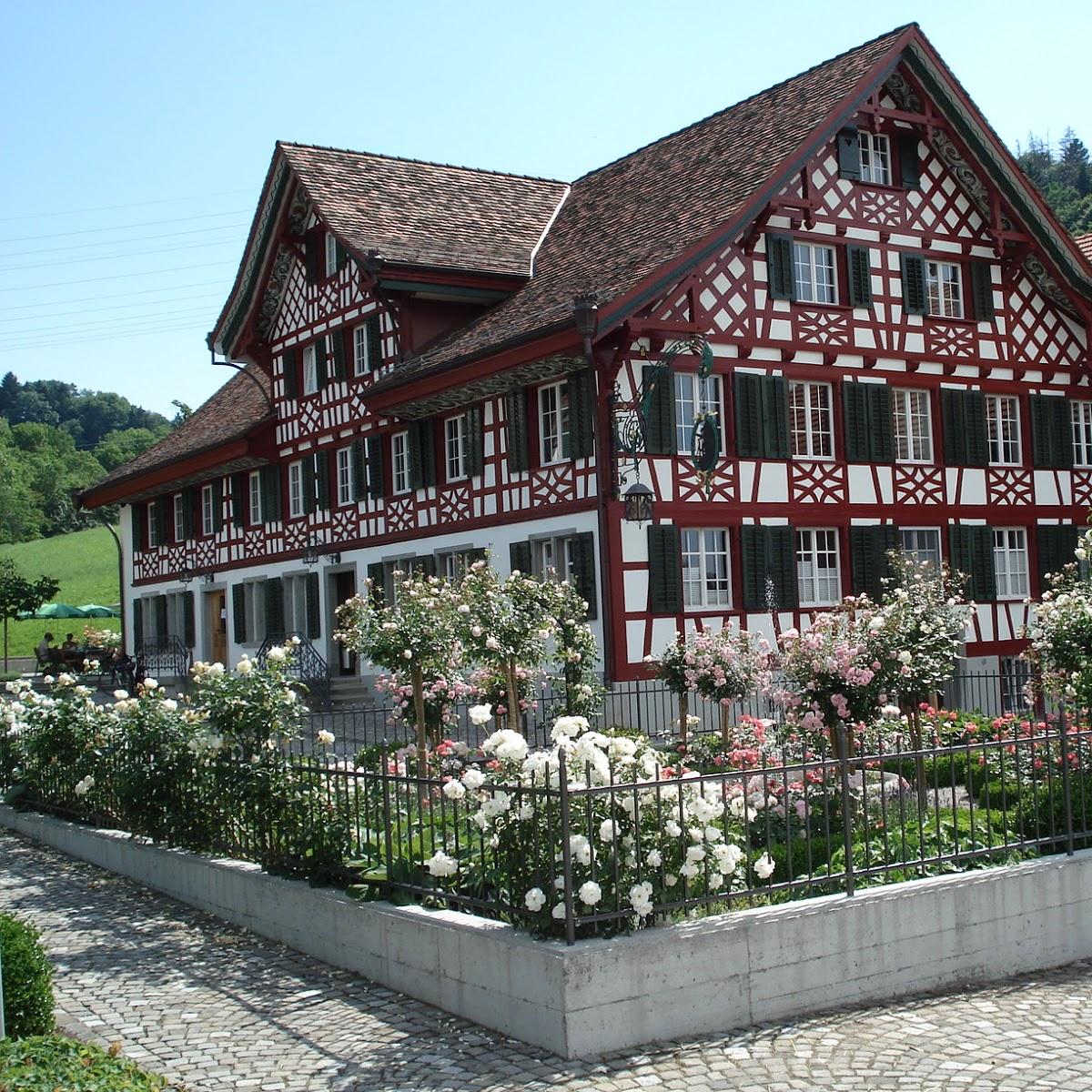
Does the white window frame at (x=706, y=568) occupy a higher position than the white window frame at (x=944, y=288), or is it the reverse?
the white window frame at (x=944, y=288)

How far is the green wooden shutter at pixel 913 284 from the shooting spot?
86.9 feet

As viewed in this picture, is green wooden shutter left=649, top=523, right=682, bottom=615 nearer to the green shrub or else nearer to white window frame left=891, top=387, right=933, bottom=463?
white window frame left=891, top=387, right=933, bottom=463

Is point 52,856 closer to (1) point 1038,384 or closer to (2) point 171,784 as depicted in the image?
(2) point 171,784

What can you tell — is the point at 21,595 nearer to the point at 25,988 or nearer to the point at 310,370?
the point at 310,370

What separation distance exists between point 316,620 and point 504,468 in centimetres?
799

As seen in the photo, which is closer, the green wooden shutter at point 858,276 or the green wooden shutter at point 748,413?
the green wooden shutter at point 748,413

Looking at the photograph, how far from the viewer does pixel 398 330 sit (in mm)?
27922

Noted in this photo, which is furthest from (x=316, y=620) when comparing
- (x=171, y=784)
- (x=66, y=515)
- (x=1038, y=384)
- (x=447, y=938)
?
(x=66, y=515)

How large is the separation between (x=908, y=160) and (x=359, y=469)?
39.4 ft

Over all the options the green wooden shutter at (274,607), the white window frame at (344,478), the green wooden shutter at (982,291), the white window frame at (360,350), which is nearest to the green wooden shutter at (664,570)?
the green wooden shutter at (982,291)

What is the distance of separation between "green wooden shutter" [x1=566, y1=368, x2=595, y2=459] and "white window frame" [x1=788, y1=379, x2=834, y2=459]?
3989mm

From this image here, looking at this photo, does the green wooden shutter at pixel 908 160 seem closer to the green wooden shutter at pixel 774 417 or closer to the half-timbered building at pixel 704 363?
the half-timbered building at pixel 704 363

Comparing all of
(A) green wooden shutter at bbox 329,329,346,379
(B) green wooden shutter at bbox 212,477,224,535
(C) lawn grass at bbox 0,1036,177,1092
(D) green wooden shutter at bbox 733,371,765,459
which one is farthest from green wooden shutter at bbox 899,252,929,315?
(C) lawn grass at bbox 0,1036,177,1092

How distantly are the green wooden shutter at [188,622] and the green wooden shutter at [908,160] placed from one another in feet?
66.3
